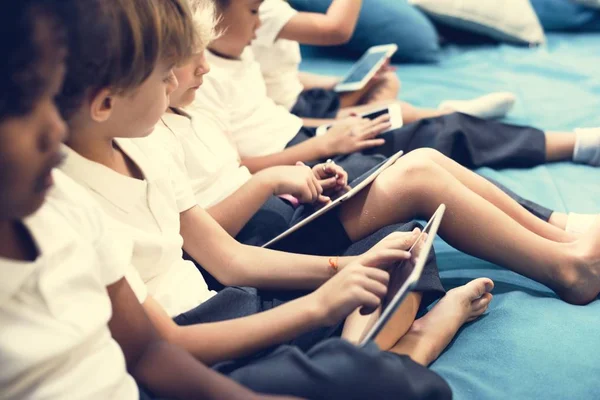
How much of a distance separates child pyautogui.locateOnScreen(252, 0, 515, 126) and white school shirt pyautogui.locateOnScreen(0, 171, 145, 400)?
36.1 inches

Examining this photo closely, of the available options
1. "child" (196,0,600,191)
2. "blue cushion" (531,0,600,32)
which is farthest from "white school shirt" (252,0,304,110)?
"blue cushion" (531,0,600,32)

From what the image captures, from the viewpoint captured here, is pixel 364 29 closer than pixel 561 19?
Yes

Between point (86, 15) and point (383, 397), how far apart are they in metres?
0.49

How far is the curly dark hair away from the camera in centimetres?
56

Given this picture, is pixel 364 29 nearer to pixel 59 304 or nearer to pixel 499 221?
pixel 499 221

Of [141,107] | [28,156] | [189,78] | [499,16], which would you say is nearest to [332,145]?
[189,78]

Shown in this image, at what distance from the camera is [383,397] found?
71 cm

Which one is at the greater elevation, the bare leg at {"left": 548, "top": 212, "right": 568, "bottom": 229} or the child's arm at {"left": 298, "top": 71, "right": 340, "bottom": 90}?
the child's arm at {"left": 298, "top": 71, "right": 340, "bottom": 90}

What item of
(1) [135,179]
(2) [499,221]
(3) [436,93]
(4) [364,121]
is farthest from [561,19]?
(1) [135,179]

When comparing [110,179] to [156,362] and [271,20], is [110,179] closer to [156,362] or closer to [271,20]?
[156,362]

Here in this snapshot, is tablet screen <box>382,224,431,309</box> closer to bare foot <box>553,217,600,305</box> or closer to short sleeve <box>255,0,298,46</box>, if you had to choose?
bare foot <box>553,217,600,305</box>

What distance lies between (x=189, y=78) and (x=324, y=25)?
0.59m

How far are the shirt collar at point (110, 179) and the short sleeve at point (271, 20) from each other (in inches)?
28.4

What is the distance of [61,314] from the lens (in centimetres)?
62
